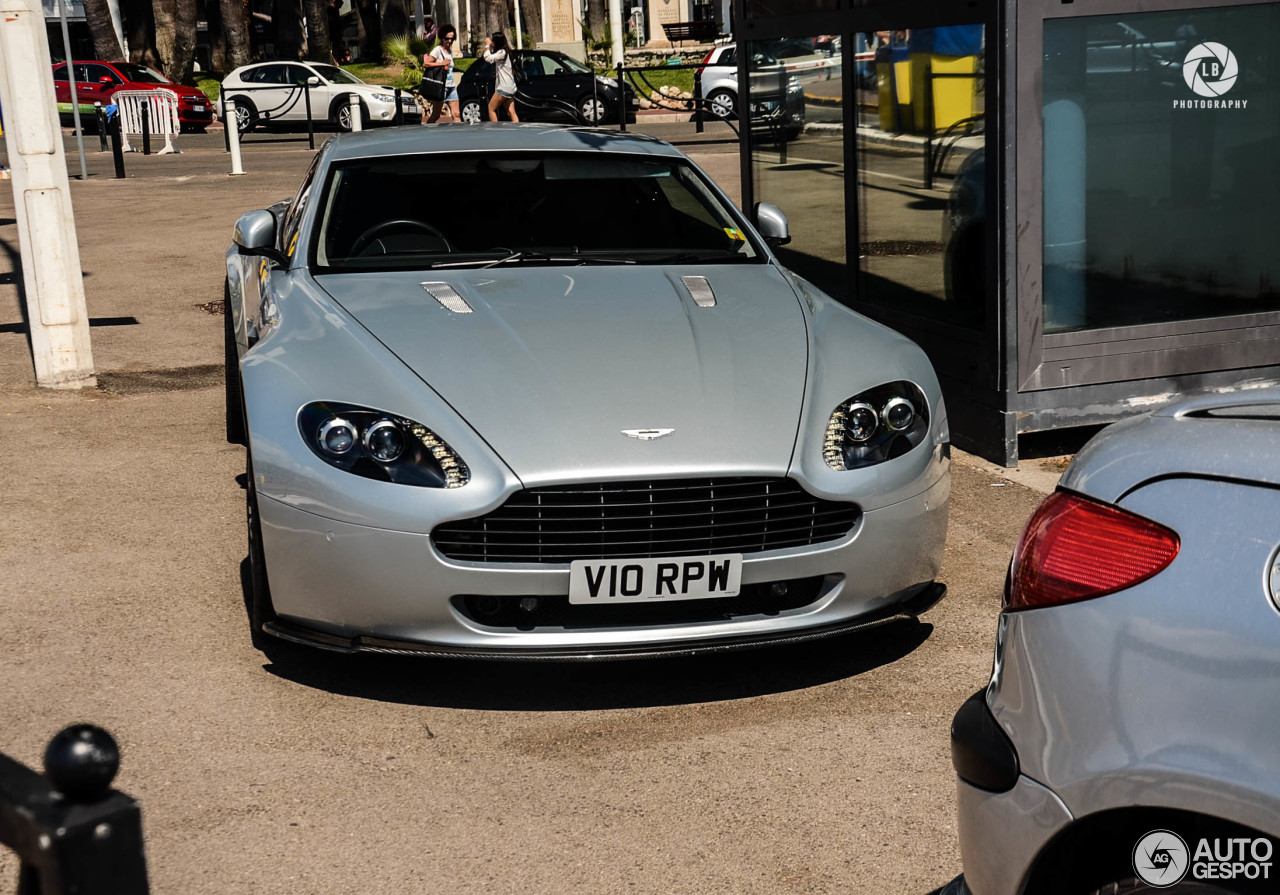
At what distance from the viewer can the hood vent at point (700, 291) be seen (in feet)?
15.7

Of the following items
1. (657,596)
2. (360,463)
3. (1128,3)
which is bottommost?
(657,596)

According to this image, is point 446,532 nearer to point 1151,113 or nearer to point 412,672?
point 412,672

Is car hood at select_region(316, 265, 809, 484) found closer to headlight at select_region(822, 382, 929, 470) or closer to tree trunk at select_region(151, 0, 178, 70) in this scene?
headlight at select_region(822, 382, 929, 470)

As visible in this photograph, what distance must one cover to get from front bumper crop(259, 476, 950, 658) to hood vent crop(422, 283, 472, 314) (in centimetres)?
97

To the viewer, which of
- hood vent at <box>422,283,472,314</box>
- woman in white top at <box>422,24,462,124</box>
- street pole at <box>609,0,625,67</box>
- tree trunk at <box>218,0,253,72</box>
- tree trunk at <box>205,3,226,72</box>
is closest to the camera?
hood vent at <box>422,283,472,314</box>

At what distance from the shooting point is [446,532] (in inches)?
148

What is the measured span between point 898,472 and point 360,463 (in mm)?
1428

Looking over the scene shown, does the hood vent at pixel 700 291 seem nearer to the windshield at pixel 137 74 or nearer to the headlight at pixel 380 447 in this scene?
the headlight at pixel 380 447

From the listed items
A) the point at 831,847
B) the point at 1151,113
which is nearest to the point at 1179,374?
the point at 1151,113

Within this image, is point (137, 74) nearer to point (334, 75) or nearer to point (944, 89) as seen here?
point (334, 75)

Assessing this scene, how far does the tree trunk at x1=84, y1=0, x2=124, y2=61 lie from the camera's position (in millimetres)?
39375

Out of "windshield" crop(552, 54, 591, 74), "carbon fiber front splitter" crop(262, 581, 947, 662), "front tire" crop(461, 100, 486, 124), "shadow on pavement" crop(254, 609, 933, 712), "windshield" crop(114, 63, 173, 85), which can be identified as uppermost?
"windshield" crop(114, 63, 173, 85)

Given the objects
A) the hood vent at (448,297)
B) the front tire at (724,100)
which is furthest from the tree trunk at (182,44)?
the hood vent at (448,297)

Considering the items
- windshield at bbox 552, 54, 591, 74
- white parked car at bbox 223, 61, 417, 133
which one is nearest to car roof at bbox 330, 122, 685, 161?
windshield at bbox 552, 54, 591, 74
